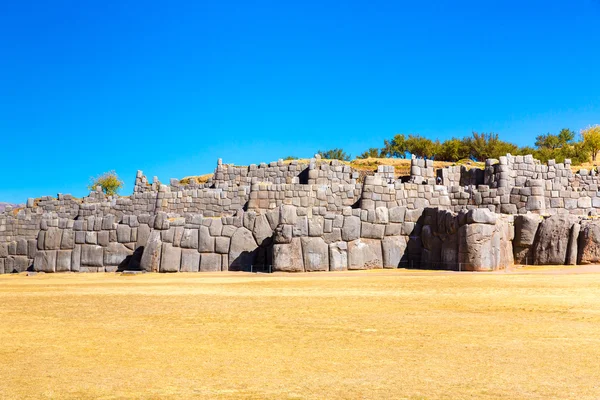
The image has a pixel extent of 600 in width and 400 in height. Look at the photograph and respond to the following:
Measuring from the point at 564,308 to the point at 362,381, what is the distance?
4.88m

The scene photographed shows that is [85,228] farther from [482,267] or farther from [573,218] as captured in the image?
[573,218]

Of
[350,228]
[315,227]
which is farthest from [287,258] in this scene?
[350,228]

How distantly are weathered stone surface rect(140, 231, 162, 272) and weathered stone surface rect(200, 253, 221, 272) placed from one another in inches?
44.7

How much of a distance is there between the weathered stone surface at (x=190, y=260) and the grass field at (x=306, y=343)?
20.0ft

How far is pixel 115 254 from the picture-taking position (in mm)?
19141

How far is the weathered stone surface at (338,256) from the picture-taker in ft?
55.1

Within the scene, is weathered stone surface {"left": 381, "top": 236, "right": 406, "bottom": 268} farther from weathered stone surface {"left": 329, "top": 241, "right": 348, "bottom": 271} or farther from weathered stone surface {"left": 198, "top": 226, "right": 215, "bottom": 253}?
weathered stone surface {"left": 198, "top": 226, "right": 215, "bottom": 253}

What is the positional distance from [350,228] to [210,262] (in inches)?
150

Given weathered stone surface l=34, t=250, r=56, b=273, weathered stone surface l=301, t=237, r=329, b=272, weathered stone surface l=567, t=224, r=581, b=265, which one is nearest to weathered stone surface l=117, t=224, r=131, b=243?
weathered stone surface l=34, t=250, r=56, b=273

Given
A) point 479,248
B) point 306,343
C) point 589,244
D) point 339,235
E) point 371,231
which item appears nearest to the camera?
point 306,343

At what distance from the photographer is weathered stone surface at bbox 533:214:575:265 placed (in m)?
16.3

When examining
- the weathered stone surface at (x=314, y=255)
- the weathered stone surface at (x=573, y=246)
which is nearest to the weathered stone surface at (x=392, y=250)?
the weathered stone surface at (x=314, y=255)

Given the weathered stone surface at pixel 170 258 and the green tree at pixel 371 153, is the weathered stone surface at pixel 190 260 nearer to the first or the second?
the weathered stone surface at pixel 170 258

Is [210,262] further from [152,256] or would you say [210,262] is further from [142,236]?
[142,236]
